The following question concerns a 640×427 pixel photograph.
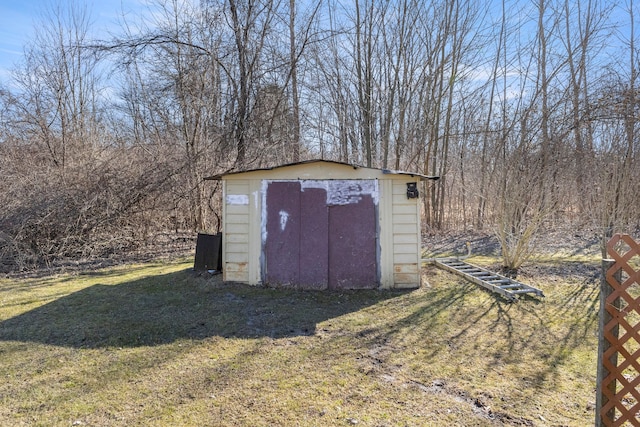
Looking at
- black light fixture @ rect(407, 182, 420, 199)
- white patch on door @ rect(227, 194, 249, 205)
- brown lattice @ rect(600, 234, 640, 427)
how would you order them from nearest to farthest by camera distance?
1. brown lattice @ rect(600, 234, 640, 427)
2. black light fixture @ rect(407, 182, 420, 199)
3. white patch on door @ rect(227, 194, 249, 205)

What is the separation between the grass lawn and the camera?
272 cm

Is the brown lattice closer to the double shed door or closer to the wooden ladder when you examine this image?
the wooden ladder

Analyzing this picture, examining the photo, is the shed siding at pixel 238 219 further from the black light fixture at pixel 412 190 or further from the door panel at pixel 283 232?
the black light fixture at pixel 412 190

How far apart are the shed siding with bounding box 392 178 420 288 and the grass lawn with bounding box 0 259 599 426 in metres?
0.28

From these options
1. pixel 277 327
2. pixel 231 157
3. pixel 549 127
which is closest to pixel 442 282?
pixel 277 327

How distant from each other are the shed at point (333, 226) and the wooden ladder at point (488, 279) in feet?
3.82

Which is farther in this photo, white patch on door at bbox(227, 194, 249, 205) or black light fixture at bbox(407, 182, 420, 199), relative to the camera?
white patch on door at bbox(227, 194, 249, 205)

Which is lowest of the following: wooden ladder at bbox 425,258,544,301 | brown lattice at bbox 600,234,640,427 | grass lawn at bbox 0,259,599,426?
grass lawn at bbox 0,259,599,426

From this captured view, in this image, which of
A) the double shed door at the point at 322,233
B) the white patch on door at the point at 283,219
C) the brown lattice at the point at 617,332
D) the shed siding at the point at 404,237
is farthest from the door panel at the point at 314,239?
the brown lattice at the point at 617,332

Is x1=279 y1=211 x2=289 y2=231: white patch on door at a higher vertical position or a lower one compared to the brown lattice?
higher

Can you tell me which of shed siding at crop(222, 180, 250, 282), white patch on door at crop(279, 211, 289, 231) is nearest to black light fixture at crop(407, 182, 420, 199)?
white patch on door at crop(279, 211, 289, 231)

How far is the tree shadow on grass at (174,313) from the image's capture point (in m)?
4.24

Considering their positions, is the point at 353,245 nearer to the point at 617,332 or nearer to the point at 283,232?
the point at 283,232

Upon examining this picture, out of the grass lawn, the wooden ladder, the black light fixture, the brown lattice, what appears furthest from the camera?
the black light fixture
